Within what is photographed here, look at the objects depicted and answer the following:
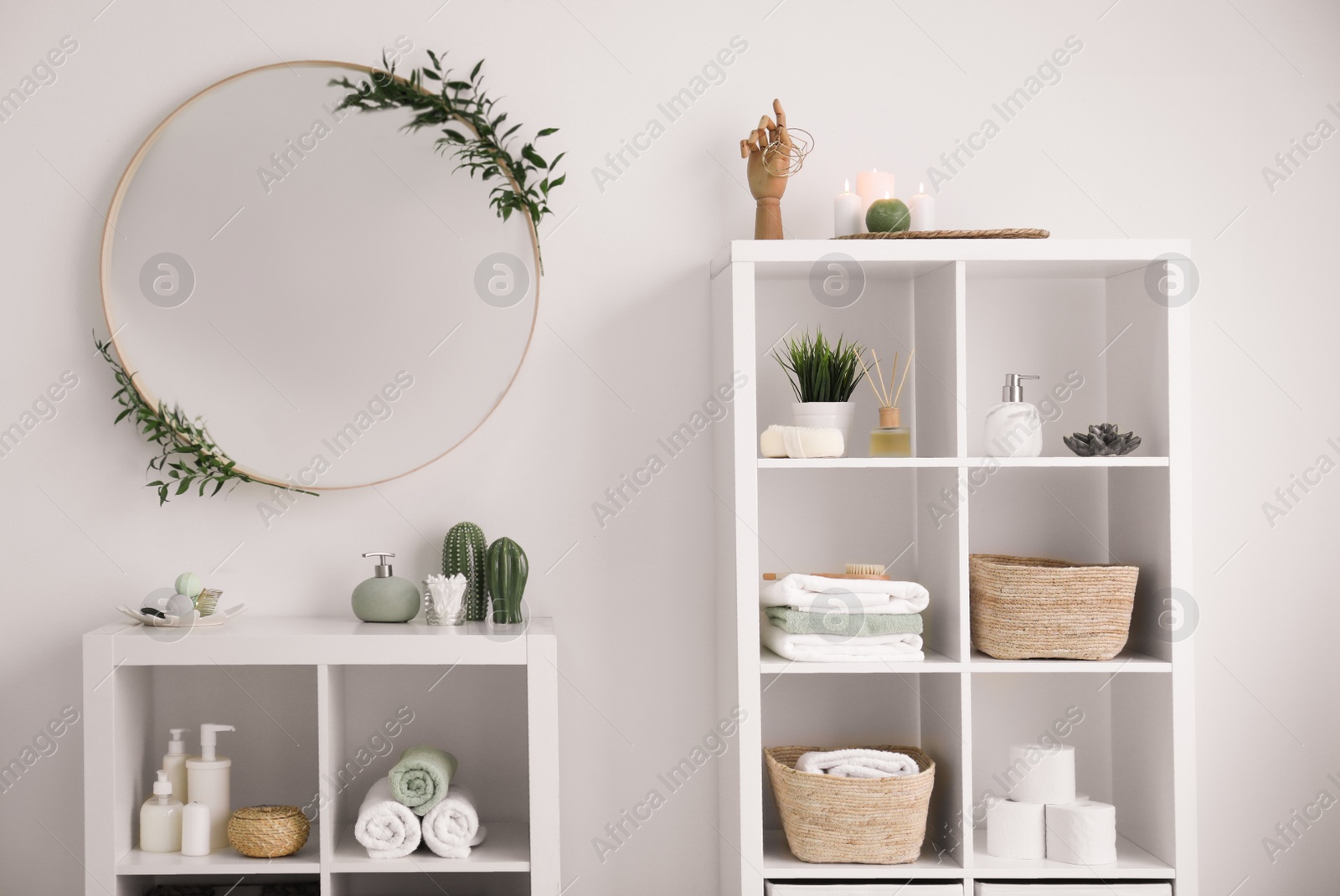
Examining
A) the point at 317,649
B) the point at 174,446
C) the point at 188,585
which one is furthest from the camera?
the point at 174,446

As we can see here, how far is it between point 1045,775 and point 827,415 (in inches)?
27.3

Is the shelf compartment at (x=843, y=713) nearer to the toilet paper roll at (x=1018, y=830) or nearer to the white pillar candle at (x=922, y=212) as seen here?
the toilet paper roll at (x=1018, y=830)

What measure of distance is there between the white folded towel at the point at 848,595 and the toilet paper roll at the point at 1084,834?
41 centimetres

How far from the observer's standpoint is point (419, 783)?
1.64 metres

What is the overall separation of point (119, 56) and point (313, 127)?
0.39 m

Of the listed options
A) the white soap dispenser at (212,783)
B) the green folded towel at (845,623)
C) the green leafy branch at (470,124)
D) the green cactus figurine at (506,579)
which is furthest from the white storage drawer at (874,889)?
the green leafy branch at (470,124)

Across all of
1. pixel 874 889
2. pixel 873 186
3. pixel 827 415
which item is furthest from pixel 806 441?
pixel 874 889

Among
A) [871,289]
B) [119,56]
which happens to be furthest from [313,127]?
[871,289]

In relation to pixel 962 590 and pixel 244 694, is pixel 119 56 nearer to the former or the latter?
pixel 244 694

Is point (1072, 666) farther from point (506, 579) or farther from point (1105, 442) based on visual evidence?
point (506, 579)

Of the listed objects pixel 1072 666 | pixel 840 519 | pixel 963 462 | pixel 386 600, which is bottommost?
pixel 1072 666

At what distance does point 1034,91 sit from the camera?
6.24 ft

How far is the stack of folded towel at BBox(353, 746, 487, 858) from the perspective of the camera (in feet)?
5.28

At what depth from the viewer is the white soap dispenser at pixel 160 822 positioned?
5.45 feet
